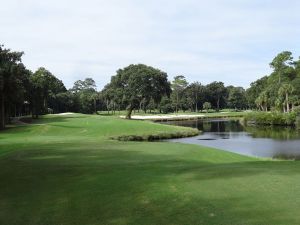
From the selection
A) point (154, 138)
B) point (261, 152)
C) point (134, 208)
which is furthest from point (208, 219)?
point (154, 138)

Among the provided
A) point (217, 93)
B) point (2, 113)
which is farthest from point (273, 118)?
point (217, 93)

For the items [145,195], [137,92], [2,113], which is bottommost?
[145,195]

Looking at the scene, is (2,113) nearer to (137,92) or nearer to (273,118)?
(137,92)

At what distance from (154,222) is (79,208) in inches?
103

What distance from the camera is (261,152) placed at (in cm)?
3984

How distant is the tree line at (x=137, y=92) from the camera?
5979cm

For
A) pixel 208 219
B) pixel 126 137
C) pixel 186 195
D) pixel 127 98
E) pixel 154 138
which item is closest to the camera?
pixel 208 219

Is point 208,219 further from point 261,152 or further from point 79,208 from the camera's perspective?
point 261,152

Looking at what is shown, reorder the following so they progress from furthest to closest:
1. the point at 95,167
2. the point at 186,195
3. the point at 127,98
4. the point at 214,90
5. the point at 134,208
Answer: the point at 214,90, the point at 127,98, the point at 95,167, the point at 186,195, the point at 134,208

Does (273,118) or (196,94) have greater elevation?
(196,94)

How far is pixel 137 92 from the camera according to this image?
92875mm

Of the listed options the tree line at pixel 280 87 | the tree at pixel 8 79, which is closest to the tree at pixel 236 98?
the tree line at pixel 280 87

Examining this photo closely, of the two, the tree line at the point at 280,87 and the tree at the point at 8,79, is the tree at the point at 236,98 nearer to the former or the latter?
the tree line at the point at 280,87

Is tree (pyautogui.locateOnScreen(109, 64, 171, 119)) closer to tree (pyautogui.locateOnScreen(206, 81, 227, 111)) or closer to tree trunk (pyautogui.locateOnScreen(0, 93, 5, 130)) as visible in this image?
tree trunk (pyautogui.locateOnScreen(0, 93, 5, 130))
